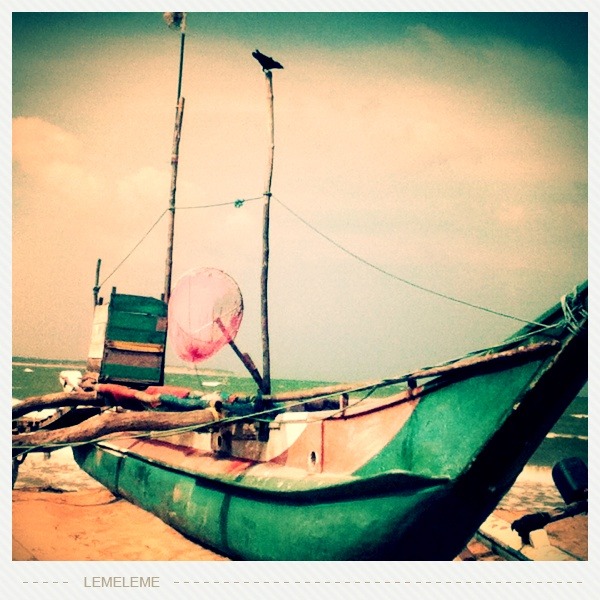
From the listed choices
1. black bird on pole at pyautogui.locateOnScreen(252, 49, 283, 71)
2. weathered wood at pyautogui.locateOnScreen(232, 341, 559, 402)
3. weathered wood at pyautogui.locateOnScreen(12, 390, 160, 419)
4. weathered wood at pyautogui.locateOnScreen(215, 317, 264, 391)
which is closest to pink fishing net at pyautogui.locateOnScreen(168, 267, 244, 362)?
weathered wood at pyautogui.locateOnScreen(215, 317, 264, 391)

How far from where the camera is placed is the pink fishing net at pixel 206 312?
7.28 meters

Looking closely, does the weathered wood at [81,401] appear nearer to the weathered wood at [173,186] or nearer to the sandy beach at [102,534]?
the sandy beach at [102,534]

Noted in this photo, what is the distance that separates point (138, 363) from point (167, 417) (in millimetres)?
2774

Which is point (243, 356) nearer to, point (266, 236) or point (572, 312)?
point (266, 236)

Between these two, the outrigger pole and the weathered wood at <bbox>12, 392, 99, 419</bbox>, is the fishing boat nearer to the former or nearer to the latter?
the weathered wood at <bbox>12, 392, 99, 419</bbox>

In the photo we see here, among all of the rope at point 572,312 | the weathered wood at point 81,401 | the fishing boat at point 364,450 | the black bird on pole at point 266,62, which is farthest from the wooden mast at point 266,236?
the rope at point 572,312

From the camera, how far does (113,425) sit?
5.68 metres

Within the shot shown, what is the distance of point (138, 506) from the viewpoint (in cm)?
826

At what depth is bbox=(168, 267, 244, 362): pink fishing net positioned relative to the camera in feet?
23.9

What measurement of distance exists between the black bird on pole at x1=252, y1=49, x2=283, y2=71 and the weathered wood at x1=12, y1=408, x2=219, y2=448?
6.36m

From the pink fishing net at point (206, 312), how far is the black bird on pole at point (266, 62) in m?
4.15

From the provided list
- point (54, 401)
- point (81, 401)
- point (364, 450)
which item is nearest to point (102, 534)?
point (81, 401)

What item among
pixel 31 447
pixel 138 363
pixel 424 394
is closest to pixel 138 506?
pixel 138 363
